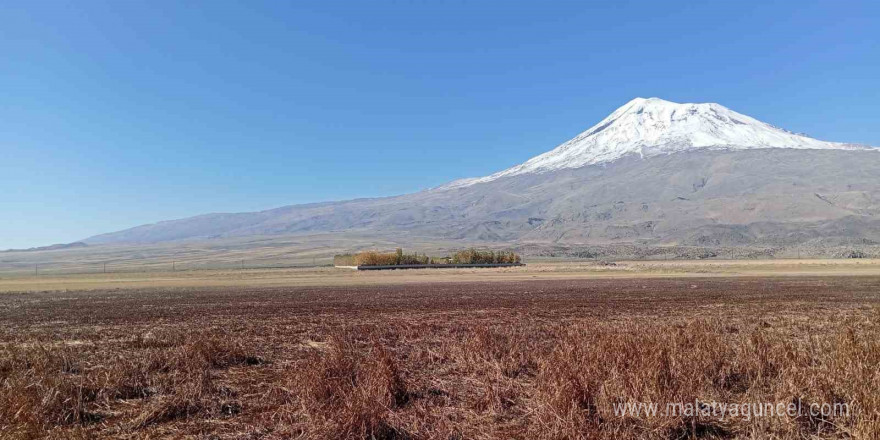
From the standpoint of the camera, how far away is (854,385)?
22.0 feet

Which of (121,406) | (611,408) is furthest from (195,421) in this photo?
(611,408)

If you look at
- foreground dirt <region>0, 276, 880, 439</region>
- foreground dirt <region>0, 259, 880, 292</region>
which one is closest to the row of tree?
foreground dirt <region>0, 259, 880, 292</region>

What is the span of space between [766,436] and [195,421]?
720 cm

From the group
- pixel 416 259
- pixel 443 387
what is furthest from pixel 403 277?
pixel 443 387

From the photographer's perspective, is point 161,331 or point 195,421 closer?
point 195,421

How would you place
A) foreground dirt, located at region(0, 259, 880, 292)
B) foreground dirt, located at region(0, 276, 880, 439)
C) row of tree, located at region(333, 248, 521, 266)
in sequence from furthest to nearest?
row of tree, located at region(333, 248, 521, 266) → foreground dirt, located at region(0, 259, 880, 292) → foreground dirt, located at region(0, 276, 880, 439)

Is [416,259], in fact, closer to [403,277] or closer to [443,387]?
[403,277]

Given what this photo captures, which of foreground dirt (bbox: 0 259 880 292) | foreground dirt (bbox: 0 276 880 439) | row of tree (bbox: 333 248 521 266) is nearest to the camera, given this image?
foreground dirt (bbox: 0 276 880 439)

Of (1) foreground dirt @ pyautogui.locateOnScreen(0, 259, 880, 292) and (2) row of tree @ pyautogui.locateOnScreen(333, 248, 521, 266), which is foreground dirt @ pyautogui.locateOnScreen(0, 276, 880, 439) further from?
(2) row of tree @ pyautogui.locateOnScreen(333, 248, 521, 266)

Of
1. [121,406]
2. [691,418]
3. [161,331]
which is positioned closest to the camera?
[691,418]

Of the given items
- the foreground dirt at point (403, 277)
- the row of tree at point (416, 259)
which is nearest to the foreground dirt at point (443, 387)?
the foreground dirt at point (403, 277)

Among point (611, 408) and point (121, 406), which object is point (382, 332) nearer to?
point (121, 406)

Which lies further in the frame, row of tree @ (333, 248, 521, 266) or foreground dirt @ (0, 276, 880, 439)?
row of tree @ (333, 248, 521, 266)

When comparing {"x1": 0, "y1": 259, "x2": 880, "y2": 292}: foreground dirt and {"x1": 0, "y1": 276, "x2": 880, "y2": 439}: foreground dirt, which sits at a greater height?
{"x1": 0, "y1": 276, "x2": 880, "y2": 439}: foreground dirt
